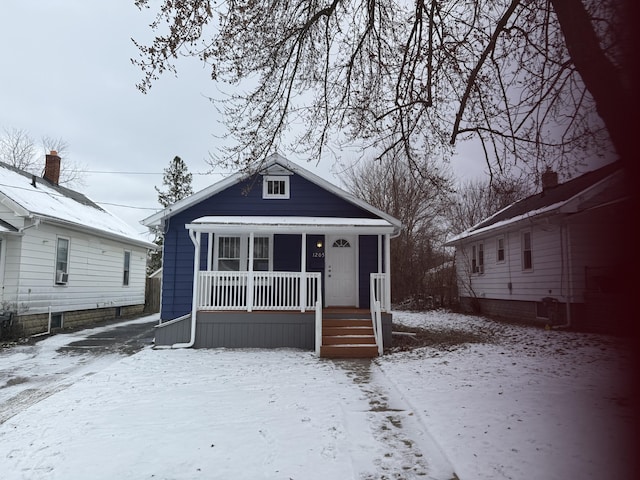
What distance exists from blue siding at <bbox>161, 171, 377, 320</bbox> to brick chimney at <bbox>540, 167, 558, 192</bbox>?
8.08 meters

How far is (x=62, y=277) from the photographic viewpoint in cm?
1246

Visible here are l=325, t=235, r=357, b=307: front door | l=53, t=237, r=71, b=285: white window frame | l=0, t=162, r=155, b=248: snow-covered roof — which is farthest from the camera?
l=53, t=237, r=71, b=285: white window frame

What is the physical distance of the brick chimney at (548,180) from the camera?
269 centimetres

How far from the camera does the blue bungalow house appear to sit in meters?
9.39

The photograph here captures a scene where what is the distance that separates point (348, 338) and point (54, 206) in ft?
33.8

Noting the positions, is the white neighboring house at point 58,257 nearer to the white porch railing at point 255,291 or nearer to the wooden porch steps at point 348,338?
the white porch railing at point 255,291

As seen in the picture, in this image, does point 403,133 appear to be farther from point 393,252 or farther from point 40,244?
point 393,252

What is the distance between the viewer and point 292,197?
11383 millimetres

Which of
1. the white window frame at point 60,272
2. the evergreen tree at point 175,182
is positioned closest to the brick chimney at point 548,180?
the white window frame at point 60,272

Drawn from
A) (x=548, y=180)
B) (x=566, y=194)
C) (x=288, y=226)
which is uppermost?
(x=288, y=226)

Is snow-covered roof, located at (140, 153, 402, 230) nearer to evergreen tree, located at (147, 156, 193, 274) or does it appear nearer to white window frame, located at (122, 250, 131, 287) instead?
white window frame, located at (122, 250, 131, 287)

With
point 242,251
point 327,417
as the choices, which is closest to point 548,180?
point 327,417

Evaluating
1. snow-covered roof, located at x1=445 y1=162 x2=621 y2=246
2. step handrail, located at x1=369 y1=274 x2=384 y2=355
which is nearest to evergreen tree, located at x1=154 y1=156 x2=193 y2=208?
step handrail, located at x1=369 y1=274 x2=384 y2=355

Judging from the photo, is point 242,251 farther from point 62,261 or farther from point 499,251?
point 499,251
